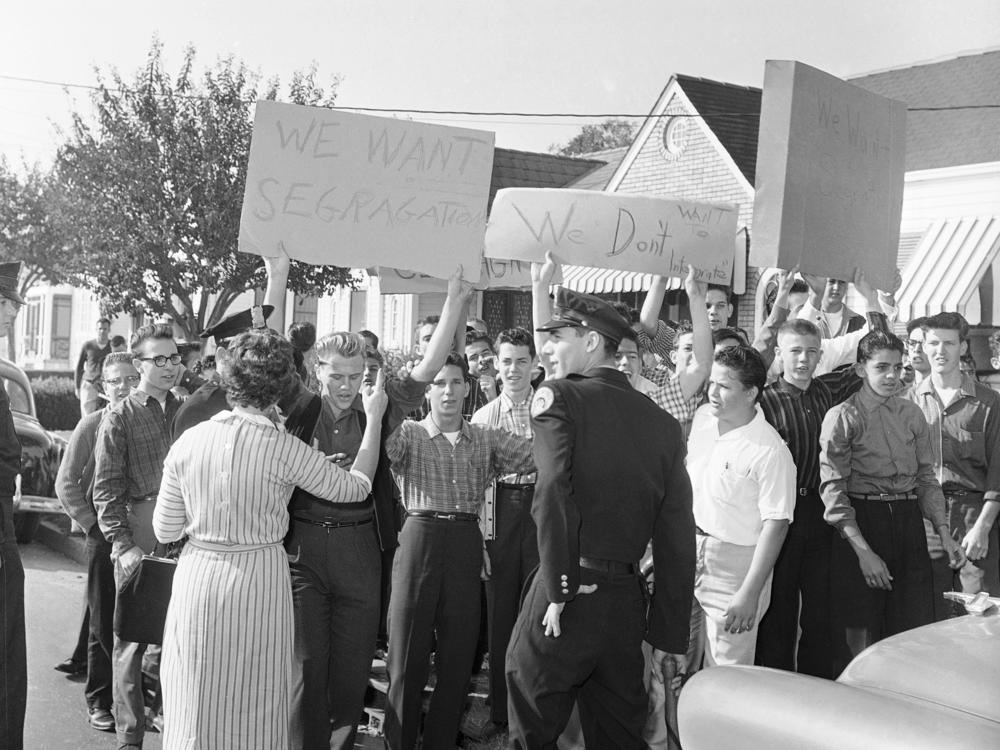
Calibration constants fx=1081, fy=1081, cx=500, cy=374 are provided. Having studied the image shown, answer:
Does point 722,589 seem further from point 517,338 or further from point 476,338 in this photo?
point 476,338

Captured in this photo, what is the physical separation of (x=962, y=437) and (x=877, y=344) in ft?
3.98

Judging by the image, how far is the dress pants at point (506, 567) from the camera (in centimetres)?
562

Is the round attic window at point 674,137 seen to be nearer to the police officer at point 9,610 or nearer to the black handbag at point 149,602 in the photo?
the black handbag at point 149,602

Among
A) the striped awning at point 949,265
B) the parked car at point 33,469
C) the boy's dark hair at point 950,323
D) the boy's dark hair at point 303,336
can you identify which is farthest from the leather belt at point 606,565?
the striped awning at point 949,265

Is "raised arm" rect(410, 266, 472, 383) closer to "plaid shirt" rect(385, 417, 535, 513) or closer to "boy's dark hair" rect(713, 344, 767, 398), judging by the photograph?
"plaid shirt" rect(385, 417, 535, 513)

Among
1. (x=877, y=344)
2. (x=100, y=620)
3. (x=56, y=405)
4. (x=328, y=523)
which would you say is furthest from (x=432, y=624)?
(x=56, y=405)

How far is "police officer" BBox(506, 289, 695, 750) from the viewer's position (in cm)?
380

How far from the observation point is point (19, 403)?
36.7 feet

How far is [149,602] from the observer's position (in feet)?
14.8

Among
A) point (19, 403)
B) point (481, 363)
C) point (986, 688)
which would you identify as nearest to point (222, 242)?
point (19, 403)

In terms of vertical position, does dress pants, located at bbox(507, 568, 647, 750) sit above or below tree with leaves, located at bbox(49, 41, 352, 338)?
below


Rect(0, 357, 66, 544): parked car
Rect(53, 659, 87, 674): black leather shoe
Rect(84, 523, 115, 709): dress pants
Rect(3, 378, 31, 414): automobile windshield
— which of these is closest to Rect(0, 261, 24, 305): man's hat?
Rect(84, 523, 115, 709): dress pants

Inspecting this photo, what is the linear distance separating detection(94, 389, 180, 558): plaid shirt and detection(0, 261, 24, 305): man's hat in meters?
0.78

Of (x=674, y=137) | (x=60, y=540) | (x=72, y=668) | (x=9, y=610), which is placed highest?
(x=674, y=137)
